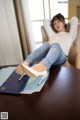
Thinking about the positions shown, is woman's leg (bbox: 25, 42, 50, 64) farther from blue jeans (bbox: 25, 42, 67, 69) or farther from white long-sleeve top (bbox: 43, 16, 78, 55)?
white long-sleeve top (bbox: 43, 16, 78, 55)

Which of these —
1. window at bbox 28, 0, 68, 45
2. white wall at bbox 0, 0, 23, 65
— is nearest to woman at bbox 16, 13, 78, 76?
white wall at bbox 0, 0, 23, 65

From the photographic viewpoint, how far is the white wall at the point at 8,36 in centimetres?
212

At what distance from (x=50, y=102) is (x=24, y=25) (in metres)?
1.70

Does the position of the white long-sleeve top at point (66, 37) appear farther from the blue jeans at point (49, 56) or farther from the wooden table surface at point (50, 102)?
the wooden table surface at point (50, 102)

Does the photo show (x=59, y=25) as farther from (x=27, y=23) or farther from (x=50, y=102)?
(x=50, y=102)

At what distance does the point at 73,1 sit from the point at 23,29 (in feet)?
4.23

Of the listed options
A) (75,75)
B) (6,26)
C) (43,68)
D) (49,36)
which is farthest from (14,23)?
(75,75)

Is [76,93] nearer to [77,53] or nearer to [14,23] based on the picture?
[77,53]

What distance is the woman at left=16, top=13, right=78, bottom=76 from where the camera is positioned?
1.23 metres

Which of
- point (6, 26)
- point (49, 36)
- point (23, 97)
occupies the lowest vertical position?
point (23, 97)

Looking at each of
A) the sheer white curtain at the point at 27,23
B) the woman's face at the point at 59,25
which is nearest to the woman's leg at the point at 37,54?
the woman's face at the point at 59,25

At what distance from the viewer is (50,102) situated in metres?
0.81

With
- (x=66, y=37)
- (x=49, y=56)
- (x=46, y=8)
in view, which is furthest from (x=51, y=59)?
(x=46, y=8)

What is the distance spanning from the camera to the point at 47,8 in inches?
131
